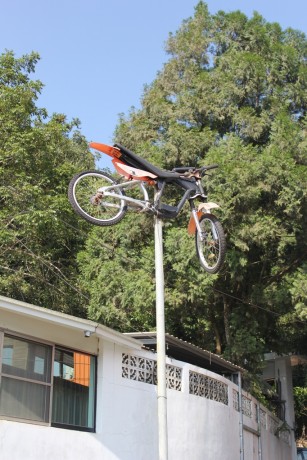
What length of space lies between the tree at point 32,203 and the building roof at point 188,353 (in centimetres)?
534

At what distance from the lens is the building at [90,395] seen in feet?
28.8

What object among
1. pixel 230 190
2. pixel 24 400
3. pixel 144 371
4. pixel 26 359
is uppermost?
pixel 230 190

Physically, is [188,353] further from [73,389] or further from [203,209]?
[203,209]

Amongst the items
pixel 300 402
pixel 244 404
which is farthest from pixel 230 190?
pixel 300 402

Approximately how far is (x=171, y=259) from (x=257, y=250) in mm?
2794

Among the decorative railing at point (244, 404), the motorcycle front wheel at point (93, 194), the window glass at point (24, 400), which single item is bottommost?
the window glass at point (24, 400)

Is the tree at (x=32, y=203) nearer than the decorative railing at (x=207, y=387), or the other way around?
the decorative railing at (x=207, y=387)

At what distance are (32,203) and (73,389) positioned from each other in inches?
314

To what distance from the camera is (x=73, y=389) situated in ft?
31.7

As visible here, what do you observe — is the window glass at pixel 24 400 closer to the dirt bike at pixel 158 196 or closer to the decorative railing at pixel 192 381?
the decorative railing at pixel 192 381

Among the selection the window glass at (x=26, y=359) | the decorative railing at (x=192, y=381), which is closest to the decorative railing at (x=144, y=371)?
the decorative railing at (x=192, y=381)

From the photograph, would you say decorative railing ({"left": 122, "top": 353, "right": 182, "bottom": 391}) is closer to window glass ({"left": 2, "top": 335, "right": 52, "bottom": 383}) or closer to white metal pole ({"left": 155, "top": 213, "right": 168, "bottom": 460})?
window glass ({"left": 2, "top": 335, "right": 52, "bottom": 383})

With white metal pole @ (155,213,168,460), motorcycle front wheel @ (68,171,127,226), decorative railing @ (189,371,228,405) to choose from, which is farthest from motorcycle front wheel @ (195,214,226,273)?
decorative railing @ (189,371,228,405)

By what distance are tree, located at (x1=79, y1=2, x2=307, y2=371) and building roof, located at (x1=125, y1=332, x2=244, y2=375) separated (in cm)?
170
